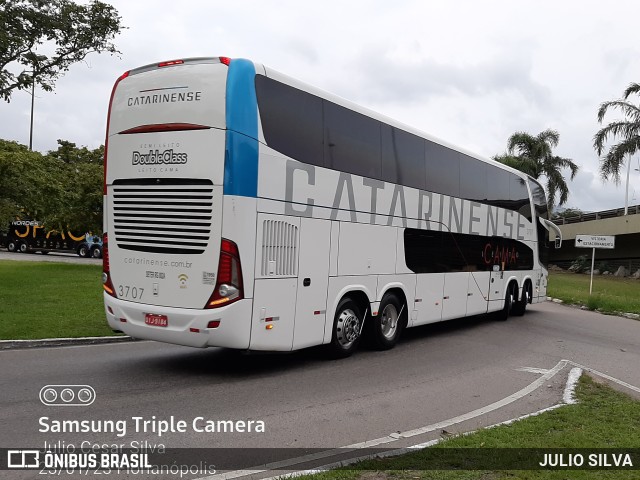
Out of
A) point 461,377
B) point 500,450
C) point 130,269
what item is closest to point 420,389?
point 461,377

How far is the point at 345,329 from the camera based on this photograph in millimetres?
10078

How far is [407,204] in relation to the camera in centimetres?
1166

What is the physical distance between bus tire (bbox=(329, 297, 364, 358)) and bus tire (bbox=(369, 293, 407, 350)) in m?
0.64

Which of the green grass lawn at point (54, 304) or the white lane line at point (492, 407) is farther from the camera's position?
the green grass lawn at point (54, 304)

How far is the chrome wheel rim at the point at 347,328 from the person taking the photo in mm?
9986

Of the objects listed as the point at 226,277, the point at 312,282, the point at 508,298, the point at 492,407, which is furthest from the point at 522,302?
the point at 226,277

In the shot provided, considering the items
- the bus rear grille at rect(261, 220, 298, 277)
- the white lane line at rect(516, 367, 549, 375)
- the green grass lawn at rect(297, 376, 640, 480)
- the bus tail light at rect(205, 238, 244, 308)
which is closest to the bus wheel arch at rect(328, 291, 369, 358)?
the bus rear grille at rect(261, 220, 298, 277)

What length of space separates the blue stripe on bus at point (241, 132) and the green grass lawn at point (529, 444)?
403 centimetres

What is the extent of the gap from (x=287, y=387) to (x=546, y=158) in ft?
137

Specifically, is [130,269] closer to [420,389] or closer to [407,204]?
[420,389]

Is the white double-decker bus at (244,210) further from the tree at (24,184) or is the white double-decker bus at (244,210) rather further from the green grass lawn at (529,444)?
the tree at (24,184)

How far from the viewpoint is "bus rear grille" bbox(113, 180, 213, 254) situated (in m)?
8.01

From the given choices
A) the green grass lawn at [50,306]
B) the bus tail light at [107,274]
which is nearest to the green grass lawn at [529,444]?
the bus tail light at [107,274]

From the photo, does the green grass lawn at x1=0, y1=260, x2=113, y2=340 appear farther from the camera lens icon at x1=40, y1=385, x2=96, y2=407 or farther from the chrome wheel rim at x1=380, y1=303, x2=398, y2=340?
the chrome wheel rim at x1=380, y1=303, x2=398, y2=340
